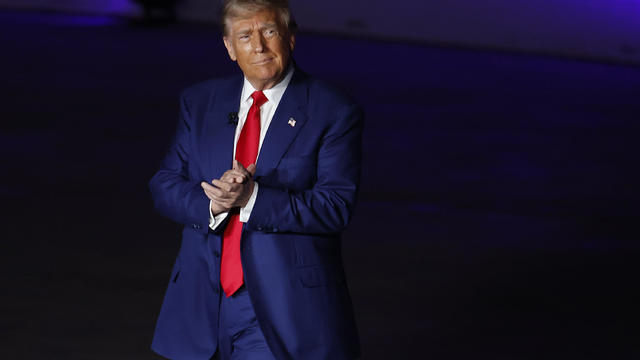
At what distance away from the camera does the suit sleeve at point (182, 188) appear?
309 centimetres

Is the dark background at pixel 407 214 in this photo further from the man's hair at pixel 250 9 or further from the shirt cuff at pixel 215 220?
the man's hair at pixel 250 9

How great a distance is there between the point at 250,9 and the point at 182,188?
1.76 feet

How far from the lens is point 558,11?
22.4m

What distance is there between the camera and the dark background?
603 centimetres

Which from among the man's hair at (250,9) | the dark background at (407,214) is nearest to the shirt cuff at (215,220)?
the man's hair at (250,9)

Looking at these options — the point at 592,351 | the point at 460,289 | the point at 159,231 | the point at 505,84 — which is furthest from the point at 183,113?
→ the point at 505,84

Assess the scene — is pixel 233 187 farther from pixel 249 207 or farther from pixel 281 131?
pixel 281 131

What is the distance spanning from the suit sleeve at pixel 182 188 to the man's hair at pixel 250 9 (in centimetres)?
28

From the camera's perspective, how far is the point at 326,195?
9.97 ft

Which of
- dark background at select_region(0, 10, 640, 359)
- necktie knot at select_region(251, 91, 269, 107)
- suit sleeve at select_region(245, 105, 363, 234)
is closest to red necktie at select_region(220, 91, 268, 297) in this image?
necktie knot at select_region(251, 91, 269, 107)

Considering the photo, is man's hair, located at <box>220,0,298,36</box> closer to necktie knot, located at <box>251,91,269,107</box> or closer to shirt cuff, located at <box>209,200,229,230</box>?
necktie knot, located at <box>251,91,269,107</box>

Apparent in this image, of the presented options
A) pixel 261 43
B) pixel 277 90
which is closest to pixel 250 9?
pixel 261 43

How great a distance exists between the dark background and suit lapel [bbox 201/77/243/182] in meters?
2.63

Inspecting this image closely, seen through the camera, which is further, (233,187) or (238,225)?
(238,225)
